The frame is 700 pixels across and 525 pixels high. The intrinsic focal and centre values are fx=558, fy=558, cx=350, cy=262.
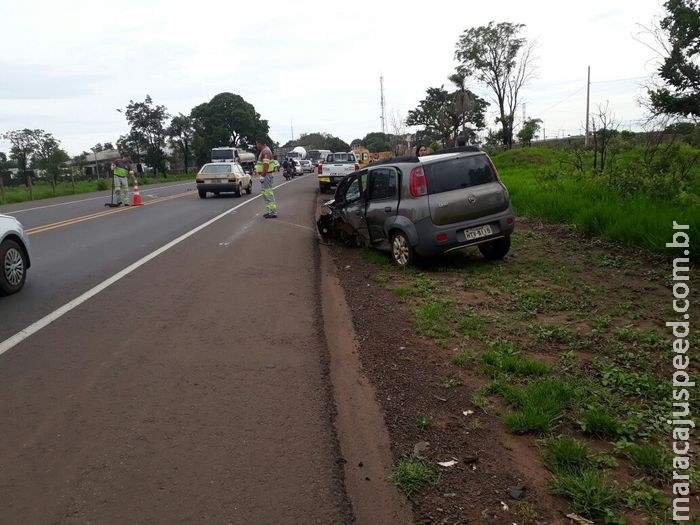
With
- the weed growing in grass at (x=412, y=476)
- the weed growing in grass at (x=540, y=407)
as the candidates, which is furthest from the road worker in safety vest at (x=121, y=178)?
the weed growing in grass at (x=412, y=476)

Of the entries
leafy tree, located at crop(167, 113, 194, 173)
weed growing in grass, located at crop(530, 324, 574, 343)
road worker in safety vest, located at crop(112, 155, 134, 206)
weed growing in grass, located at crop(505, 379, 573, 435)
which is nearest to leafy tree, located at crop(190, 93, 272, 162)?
leafy tree, located at crop(167, 113, 194, 173)

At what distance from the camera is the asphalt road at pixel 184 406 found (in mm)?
2900

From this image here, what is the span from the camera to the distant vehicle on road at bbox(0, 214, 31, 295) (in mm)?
7102

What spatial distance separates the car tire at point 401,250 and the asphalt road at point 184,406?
Result: 1247mm

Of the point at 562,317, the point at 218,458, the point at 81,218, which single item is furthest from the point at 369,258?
the point at 81,218

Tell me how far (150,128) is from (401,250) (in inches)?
2364

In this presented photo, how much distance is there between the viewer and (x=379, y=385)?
14.1 ft

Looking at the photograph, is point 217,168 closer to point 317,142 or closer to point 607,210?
point 607,210

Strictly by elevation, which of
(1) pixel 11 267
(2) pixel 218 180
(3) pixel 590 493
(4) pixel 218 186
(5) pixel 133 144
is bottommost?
A: (3) pixel 590 493

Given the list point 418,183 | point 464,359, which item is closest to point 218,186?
point 418,183

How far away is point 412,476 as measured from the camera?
3.06 meters

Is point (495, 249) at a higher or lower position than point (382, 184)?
lower

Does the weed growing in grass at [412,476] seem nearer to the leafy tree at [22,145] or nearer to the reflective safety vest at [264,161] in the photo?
the reflective safety vest at [264,161]

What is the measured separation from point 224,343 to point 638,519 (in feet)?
12.0
